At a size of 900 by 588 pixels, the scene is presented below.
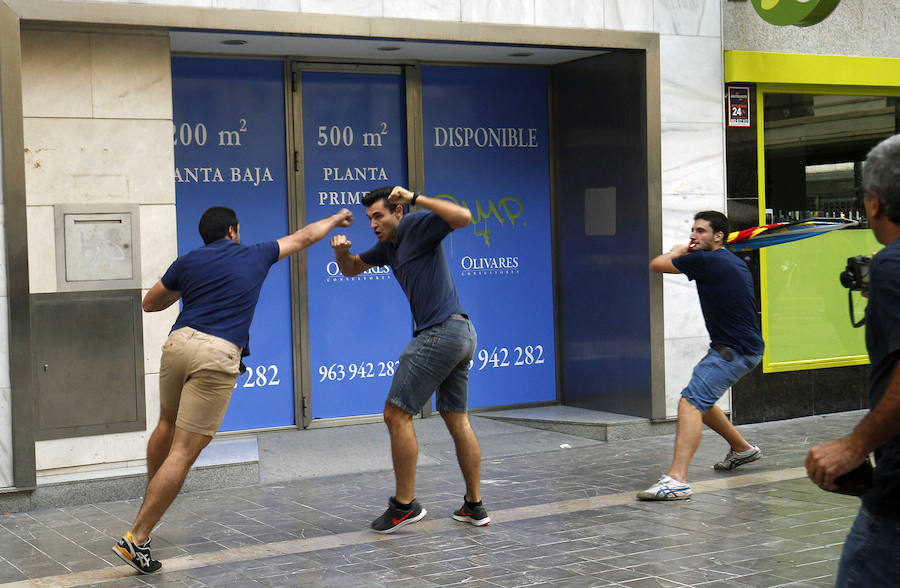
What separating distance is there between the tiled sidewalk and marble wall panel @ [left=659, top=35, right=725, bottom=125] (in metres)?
2.93

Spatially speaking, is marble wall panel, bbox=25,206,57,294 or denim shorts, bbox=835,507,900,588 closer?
denim shorts, bbox=835,507,900,588

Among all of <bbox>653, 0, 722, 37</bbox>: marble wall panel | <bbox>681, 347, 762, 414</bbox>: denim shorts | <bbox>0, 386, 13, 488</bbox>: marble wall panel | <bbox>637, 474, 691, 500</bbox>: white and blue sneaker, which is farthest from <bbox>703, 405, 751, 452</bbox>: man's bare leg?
<bbox>0, 386, 13, 488</bbox>: marble wall panel

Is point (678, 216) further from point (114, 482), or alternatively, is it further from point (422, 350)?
point (114, 482)

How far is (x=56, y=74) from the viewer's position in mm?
7031

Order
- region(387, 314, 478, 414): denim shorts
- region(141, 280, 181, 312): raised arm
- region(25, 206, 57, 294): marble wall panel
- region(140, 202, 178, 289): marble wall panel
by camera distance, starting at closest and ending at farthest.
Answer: region(141, 280, 181, 312): raised arm < region(387, 314, 478, 414): denim shorts < region(25, 206, 57, 294): marble wall panel < region(140, 202, 178, 289): marble wall panel

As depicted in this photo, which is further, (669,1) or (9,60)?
(669,1)

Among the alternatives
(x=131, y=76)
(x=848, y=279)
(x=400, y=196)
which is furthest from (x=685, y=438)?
(x=131, y=76)

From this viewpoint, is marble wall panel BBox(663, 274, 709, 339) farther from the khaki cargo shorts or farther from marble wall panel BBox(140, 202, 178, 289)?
the khaki cargo shorts

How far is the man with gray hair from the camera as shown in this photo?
262 cm

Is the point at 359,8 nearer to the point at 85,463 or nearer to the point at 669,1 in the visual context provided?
the point at 669,1

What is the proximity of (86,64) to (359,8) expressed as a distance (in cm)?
194

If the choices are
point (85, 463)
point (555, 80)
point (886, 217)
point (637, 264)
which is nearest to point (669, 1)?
point (555, 80)

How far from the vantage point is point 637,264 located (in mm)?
8938

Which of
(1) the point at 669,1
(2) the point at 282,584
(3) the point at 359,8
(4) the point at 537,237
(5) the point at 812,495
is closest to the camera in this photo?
(2) the point at 282,584
